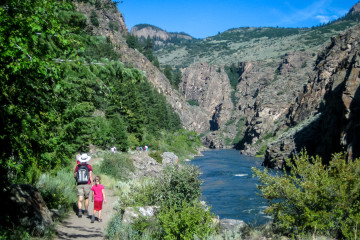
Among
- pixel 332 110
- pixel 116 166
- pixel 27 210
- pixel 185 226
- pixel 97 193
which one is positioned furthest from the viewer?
pixel 332 110

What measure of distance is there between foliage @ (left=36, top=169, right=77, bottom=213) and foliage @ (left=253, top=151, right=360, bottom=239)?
7289mm

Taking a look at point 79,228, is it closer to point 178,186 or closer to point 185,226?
point 178,186

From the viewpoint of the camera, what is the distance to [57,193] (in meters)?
11.4

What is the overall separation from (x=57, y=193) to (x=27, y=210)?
11.9 ft

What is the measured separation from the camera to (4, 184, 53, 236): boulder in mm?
7477

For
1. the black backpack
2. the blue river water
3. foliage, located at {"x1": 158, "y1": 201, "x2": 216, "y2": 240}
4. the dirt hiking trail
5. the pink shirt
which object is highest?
the black backpack

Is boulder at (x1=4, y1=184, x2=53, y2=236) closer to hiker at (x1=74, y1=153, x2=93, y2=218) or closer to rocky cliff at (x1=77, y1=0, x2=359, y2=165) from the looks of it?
hiker at (x1=74, y1=153, x2=93, y2=218)

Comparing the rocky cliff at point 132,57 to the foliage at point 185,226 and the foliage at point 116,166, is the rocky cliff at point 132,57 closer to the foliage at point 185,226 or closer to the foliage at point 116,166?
the foliage at point 116,166

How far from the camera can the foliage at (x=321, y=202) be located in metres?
7.62

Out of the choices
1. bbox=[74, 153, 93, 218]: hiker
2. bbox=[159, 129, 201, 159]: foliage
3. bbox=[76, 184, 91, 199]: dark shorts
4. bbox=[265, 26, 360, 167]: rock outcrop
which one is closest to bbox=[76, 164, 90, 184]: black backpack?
bbox=[74, 153, 93, 218]: hiker

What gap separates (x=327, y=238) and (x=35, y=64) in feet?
24.9

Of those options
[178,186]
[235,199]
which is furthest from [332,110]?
[178,186]

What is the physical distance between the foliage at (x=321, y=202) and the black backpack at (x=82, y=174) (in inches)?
252

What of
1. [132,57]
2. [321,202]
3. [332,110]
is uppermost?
[132,57]
